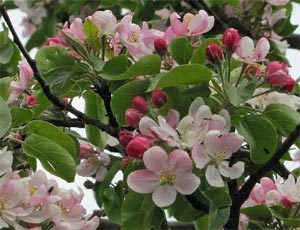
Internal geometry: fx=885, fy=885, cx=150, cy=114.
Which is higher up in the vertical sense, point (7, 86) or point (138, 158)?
point (138, 158)

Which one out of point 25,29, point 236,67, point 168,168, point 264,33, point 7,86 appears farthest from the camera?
point 25,29

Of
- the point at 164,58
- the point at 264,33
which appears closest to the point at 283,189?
the point at 164,58

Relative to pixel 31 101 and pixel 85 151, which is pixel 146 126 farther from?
pixel 85 151

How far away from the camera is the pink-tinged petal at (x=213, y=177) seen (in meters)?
1.65

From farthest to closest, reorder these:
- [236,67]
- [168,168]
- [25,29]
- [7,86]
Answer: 1. [25,29]
2. [7,86]
3. [236,67]
4. [168,168]

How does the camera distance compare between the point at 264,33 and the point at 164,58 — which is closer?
the point at 164,58

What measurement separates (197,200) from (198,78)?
0.77 feet

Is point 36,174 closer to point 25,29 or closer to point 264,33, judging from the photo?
point 264,33

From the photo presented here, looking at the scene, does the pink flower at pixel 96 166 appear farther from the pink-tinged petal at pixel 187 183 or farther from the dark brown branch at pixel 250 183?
the pink-tinged petal at pixel 187 183

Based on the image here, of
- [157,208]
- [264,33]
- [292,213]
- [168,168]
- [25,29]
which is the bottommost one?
[25,29]

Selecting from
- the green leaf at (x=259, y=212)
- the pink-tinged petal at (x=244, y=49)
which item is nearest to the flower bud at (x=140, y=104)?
the pink-tinged petal at (x=244, y=49)

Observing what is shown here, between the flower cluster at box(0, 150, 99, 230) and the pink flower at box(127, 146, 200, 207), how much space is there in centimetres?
21

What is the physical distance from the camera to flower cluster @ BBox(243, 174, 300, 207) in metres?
1.89

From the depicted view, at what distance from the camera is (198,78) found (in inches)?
66.9
